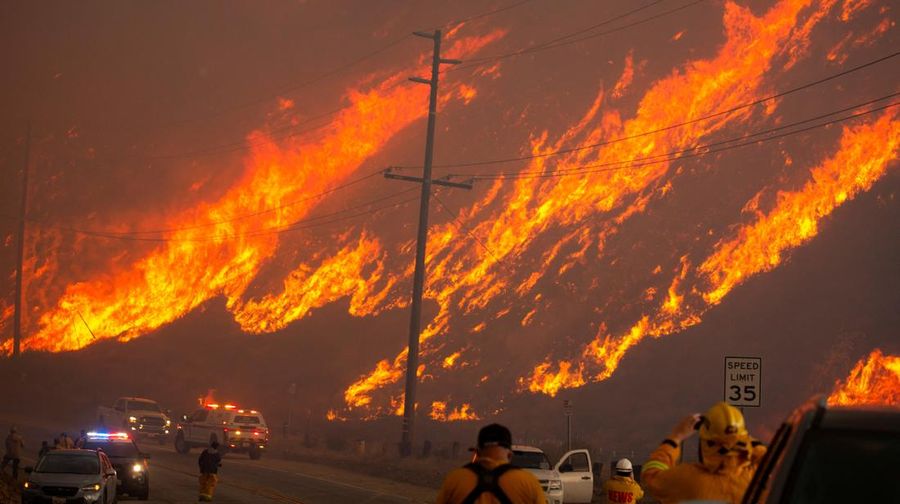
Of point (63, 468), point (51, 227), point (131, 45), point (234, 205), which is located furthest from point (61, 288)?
point (63, 468)

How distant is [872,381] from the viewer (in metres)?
58.1

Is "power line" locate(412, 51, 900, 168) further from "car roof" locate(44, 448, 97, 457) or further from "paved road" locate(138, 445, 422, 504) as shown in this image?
"car roof" locate(44, 448, 97, 457)

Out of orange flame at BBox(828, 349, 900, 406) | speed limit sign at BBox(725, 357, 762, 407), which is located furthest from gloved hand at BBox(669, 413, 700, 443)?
orange flame at BBox(828, 349, 900, 406)

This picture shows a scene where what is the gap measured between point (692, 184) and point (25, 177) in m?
45.4

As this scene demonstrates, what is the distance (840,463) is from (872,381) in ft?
188

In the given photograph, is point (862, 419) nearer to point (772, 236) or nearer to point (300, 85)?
point (772, 236)

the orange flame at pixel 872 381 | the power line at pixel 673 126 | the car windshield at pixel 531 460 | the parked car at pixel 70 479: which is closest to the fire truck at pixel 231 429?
the parked car at pixel 70 479

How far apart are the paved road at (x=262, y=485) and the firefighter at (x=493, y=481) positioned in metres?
23.2

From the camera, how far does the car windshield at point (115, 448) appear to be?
30.3 m

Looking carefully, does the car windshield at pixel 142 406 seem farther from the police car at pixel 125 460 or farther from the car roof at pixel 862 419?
the car roof at pixel 862 419

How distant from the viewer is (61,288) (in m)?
91.2

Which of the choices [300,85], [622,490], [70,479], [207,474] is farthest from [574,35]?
[622,490]

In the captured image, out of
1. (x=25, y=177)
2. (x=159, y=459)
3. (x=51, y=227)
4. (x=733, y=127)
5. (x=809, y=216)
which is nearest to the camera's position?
(x=159, y=459)

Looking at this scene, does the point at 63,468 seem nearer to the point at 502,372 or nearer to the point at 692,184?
the point at 502,372
